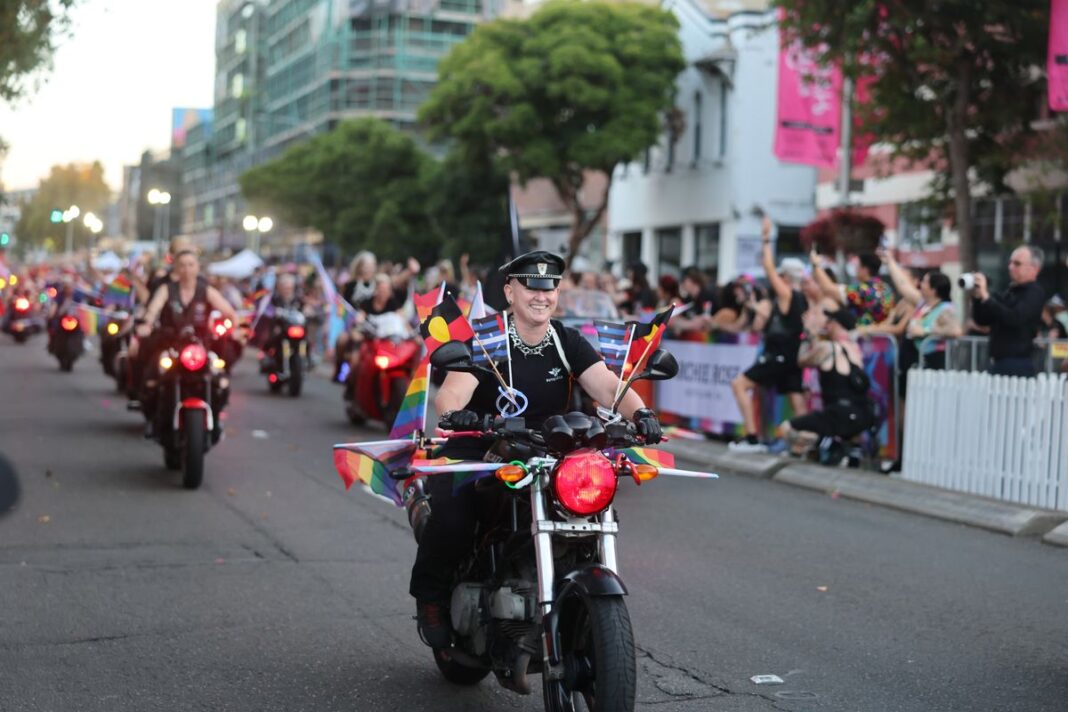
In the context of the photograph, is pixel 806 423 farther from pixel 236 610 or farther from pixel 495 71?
pixel 495 71

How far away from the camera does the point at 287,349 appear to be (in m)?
21.6

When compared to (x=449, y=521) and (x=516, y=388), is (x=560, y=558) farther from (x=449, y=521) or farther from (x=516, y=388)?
(x=516, y=388)

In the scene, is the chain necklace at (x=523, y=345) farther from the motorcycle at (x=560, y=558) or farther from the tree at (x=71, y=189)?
the tree at (x=71, y=189)

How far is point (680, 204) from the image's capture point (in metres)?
46.3

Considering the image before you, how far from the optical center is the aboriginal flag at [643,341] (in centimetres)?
564

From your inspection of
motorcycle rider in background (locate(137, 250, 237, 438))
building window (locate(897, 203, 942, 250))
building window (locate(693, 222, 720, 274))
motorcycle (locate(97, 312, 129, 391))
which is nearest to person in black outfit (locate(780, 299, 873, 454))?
motorcycle rider in background (locate(137, 250, 237, 438))

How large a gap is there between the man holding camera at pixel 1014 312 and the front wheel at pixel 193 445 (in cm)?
570

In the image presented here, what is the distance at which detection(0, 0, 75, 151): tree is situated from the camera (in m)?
21.6

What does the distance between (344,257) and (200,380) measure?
56129 mm

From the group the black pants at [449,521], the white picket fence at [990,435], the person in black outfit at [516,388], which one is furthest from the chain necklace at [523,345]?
the white picket fence at [990,435]

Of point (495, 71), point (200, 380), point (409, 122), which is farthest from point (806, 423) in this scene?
point (409, 122)

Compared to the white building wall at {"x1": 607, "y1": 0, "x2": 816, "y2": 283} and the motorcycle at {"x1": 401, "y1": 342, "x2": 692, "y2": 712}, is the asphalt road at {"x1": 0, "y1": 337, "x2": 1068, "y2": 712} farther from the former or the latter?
the white building wall at {"x1": 607, "y1": 0, "x2": 816, "y2": 283}

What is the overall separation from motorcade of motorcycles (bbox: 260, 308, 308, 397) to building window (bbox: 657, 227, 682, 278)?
86.2ft

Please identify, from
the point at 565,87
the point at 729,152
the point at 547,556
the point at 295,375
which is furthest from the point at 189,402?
the point at 729,152
